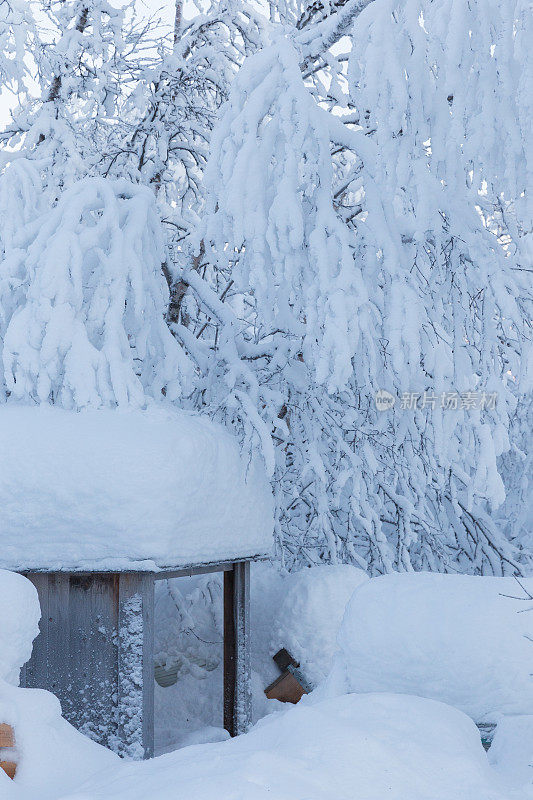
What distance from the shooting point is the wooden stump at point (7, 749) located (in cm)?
282

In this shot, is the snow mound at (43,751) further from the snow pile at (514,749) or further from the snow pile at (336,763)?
the snow pile at (514,749)

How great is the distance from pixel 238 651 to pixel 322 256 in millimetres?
2996

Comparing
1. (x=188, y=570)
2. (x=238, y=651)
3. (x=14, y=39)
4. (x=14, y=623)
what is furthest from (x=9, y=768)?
(x=14, y=39)

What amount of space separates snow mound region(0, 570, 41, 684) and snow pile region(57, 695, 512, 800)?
63 cm

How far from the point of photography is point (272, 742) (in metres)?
2.58

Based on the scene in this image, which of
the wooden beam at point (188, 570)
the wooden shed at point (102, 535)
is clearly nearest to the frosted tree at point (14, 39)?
the wooden shed at point (102, 535)

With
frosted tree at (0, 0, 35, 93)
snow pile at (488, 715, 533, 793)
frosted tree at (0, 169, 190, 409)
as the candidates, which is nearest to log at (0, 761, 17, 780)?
snow pile at (488, 715, 533, 793)

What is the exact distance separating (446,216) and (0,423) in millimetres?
2756

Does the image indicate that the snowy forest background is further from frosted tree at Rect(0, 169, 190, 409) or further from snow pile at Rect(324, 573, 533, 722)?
snow pile at Rect(324, 573, 533, 722)

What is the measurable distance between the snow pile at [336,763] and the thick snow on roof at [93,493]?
1.73 metres

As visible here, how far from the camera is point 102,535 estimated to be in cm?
441

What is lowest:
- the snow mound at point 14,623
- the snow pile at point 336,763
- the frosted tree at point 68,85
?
the snow pile at point 336,763

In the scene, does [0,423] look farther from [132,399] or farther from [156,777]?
[156,777]

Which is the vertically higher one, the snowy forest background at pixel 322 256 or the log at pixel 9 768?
the snowy forest background at pixel 322 256
